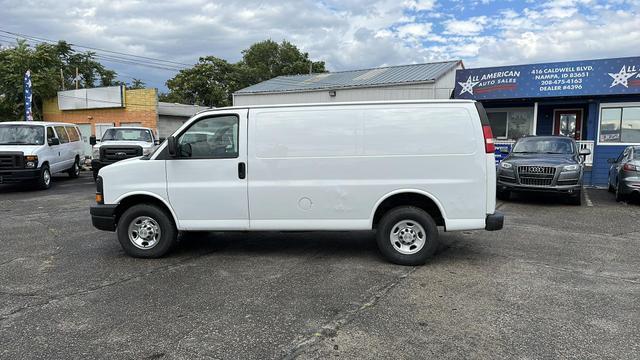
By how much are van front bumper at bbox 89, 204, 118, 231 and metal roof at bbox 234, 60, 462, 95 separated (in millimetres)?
16161

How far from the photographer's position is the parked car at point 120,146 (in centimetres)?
1412

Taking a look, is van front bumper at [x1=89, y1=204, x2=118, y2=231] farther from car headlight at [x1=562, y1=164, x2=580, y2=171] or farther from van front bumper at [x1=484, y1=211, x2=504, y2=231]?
car headlight at [x1=562, y1=164, x2=580, y2=171]

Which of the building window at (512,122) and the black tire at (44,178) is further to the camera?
the building window at (512,122)

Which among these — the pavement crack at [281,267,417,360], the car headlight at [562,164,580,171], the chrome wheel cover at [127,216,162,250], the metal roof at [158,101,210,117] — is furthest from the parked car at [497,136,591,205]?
the metal roof at [158,101,210,117]

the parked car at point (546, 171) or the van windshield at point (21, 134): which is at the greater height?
the van windshield at point (21, 134)

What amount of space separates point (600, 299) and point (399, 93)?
55.9 ft

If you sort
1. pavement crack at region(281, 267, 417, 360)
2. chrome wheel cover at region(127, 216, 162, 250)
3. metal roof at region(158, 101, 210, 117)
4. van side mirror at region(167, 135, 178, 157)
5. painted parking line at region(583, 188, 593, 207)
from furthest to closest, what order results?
metal roof at region(158, 101, 210, 117)
painted parking line at region(583, 188, 593, 207)
chrome wheel cover at region(127, 216, 162, 250)
van side mirror at region(167, 135, 178, 157)
pavement crack at region(281, 267, 417, 360)

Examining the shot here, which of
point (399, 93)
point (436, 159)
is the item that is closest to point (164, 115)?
point (399, 93)

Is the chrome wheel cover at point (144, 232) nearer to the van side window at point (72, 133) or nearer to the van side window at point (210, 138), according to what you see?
the van side window at point (210, 138)

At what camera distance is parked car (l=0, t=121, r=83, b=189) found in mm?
12781

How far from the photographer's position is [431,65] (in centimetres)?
2306

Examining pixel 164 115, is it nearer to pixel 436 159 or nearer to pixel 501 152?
pixel 501 152

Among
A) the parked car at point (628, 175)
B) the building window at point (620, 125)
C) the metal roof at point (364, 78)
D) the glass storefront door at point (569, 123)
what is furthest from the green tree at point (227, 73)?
the parked car at point (628, 175)

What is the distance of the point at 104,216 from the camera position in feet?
20.1
